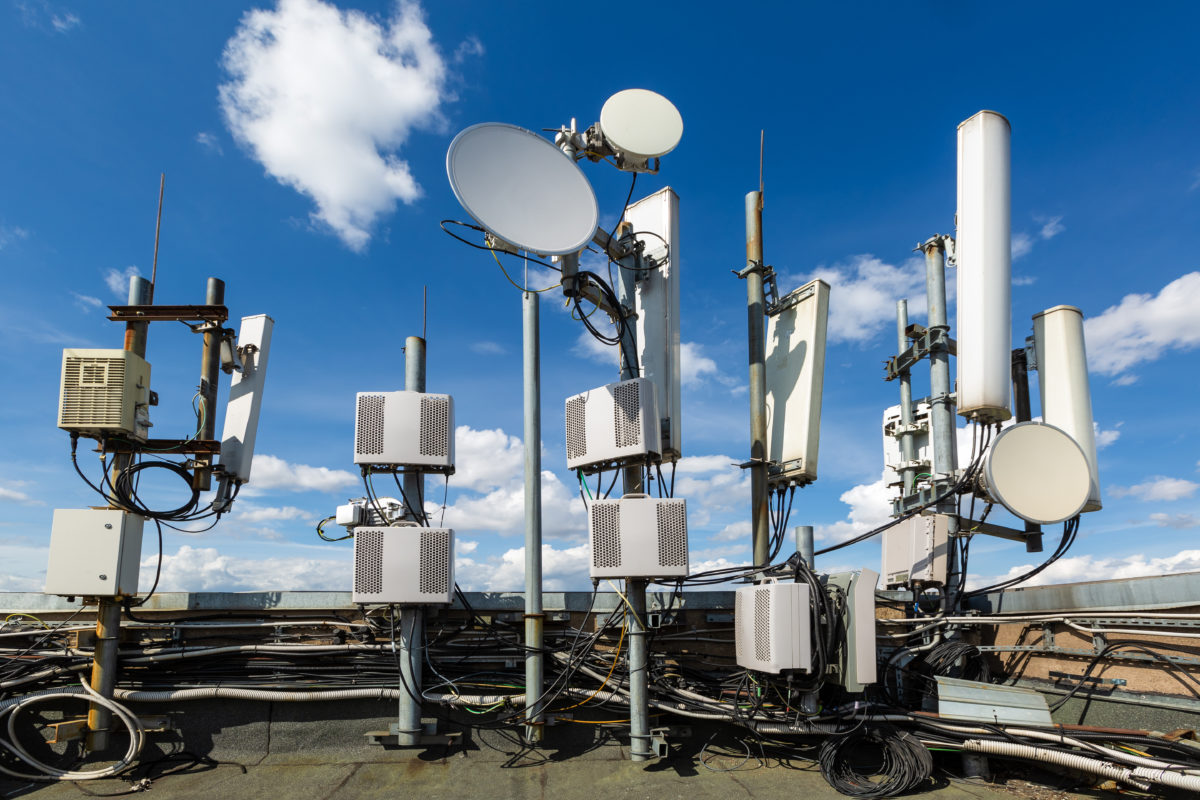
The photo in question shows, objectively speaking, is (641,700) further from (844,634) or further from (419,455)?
(419,455)

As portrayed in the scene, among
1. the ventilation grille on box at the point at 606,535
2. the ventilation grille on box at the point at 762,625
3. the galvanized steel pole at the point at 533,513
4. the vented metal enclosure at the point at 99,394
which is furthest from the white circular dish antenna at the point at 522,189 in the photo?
the vented metal enclosure at the point at 99,394

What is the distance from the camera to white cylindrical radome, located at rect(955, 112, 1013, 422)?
20.1ft

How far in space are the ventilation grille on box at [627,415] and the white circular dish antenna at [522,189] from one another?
110cm

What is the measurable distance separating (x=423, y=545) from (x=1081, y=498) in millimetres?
5290

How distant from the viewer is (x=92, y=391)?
581cm

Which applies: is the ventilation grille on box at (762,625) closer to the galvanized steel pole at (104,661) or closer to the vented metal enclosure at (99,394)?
the galvanized steel pole at (104,661)

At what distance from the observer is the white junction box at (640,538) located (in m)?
5.25

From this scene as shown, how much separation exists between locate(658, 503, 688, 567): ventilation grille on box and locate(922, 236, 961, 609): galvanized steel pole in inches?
110

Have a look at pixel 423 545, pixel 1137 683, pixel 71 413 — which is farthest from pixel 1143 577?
pixel 71 413

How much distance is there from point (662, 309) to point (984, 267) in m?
2.84

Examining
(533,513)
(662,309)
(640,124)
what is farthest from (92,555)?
(640,124)

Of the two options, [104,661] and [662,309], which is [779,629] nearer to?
[662,309]

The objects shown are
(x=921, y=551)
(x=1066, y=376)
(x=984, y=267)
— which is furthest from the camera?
(x=1066, y=376)

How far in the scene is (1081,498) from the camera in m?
5.97
